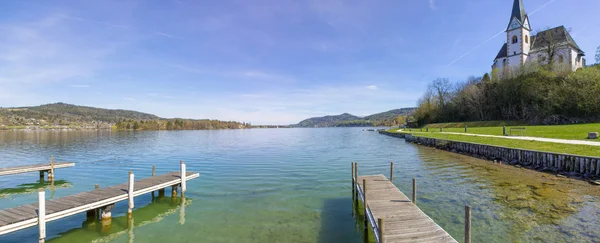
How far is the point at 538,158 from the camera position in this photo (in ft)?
63.6

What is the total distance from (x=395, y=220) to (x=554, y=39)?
7707 cm

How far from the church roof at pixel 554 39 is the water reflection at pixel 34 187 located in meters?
81.9

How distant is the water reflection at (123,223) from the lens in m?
9.88

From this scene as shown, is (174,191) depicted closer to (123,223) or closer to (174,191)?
(174,191)

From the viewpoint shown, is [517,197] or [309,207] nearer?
[309,207]

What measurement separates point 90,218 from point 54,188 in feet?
32.8

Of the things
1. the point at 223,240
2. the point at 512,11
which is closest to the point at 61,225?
the point at 223,240

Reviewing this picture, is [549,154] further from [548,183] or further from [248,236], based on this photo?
[248,236]

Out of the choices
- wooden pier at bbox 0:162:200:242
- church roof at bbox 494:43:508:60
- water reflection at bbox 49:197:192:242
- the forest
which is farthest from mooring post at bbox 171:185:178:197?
church roof at bbox 494:43:508:60

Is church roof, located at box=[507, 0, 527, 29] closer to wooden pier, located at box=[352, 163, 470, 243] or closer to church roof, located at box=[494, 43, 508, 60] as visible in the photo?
church roof, located at box=[494, 43, 508, 60]

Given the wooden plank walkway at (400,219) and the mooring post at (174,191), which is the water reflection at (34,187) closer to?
the mooring post at (174,191)

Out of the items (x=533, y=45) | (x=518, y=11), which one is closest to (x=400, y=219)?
(x=518, y=11)

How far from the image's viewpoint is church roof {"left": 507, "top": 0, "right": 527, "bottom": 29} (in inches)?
2502

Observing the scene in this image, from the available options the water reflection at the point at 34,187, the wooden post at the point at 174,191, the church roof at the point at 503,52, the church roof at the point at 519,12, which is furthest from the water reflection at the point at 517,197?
the church roof at the point at 503,52
